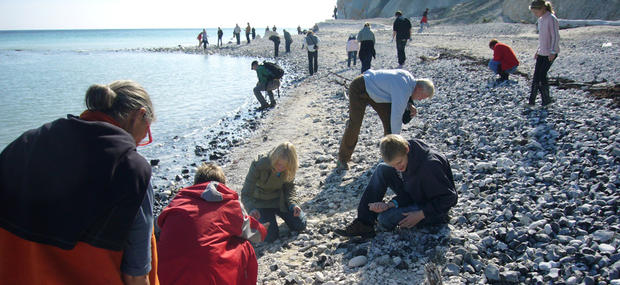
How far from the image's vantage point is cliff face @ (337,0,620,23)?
1094 inches

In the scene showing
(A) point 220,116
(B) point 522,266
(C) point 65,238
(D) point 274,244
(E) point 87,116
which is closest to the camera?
(C) point 65,238

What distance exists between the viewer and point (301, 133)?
10.3m

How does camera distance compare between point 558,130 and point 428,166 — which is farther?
point 558,130

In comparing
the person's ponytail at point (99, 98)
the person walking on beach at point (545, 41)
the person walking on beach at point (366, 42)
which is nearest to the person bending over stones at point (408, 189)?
the person's ponytail at point (99, 98)

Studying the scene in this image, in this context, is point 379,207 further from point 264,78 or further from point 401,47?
point 401,47

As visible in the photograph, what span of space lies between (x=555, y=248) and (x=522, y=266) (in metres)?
0.40

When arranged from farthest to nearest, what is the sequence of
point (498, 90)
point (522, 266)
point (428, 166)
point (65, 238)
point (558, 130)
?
point (498, 90), point (558, 130), point (428, 166), point (522, 266), point (65, 238)

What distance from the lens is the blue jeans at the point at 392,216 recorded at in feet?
14.0

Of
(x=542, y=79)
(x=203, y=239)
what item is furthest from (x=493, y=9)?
(x=203, y=239)

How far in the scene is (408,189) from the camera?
4312 mm

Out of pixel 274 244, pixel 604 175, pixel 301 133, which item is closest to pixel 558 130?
pixel 604 175

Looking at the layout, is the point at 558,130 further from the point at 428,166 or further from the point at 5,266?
the point at 5,266

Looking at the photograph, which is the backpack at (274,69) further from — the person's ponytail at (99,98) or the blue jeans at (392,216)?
the person's ponytail at (99,98)

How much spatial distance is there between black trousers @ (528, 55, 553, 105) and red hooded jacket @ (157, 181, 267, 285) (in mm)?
7007
